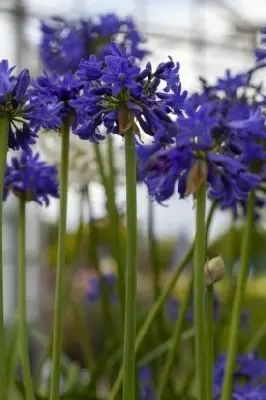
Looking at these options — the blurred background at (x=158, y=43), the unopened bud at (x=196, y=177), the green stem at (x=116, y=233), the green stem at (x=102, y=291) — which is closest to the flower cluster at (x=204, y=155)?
the unopened bud at (x=196, y=177)

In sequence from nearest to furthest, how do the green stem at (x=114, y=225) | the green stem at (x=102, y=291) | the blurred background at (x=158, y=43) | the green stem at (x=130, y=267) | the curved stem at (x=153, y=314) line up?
the green stem at (x=130, y=267), the curved stem at (x=153, y=314), the green stem at (x=114, y=225), the green stem at (x=102, y=291), the blurred background at (x=158, y=43)

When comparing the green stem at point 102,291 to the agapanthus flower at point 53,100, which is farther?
the green stem at point 102,291

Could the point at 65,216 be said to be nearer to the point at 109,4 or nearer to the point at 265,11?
the point at 109,4

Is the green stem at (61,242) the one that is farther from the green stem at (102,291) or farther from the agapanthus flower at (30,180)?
the green stem at (102,291)

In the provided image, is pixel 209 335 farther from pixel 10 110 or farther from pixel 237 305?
pixel 10 110

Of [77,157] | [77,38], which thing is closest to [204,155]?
[77,38]

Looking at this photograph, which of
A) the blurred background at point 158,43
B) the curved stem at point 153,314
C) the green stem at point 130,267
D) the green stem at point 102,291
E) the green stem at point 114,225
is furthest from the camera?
the blurred background at point 158,43

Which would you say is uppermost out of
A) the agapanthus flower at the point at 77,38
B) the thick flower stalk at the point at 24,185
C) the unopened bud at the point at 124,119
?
the agapanthus flower at the point at 77,38

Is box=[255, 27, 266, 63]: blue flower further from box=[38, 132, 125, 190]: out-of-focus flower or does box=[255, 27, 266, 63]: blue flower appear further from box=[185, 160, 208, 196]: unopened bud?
box=[38, 132, 125, 190]: out-of-focus flower

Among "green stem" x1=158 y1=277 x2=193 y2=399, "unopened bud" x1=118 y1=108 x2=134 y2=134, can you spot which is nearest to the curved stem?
"green stem" x1=158 y1=277 x2=193 y2=399
